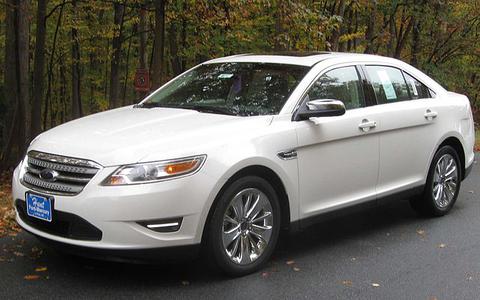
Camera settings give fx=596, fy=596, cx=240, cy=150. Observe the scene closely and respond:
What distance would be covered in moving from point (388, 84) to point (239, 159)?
7.54 ft

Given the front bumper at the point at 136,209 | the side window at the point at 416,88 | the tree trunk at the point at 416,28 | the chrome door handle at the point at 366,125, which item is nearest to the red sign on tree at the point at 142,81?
the side window at the point at 416,88

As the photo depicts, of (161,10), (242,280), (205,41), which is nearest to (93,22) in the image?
(205,41)

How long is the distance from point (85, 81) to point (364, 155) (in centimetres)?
2240

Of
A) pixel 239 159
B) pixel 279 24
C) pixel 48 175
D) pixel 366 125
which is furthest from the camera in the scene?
pixel 279 24

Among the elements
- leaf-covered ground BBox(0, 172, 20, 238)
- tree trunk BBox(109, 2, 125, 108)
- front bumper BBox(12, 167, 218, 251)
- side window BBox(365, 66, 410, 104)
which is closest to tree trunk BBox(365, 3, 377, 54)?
tree trunk BBox(109, 2, 125, 108)

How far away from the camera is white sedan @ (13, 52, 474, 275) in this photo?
3969 mm

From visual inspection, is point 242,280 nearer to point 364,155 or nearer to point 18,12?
point 364,155

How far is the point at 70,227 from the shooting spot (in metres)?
4.05

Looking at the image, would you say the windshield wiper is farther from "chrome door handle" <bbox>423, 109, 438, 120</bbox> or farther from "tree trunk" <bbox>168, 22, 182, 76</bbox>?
"tree trunk" <bbox>168, 22, 182, 76</bbox>

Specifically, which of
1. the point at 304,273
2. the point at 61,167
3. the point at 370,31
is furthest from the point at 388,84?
the point at 370,31

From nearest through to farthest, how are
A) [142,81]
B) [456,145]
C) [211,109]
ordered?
[211,109] → [456,145] → [142,81]

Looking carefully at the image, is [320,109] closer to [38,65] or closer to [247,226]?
[247,226]

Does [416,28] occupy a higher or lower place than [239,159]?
higher

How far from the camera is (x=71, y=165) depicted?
13.3ft
